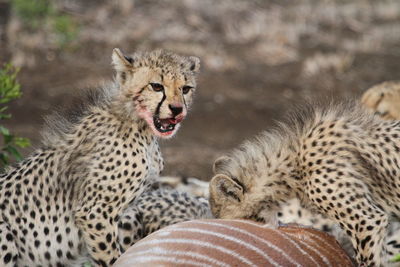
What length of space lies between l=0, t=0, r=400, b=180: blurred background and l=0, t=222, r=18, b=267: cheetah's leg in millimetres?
4101

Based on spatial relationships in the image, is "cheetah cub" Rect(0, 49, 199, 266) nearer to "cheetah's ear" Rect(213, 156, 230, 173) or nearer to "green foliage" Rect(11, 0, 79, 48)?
"cheetah's ear" Rect(213, 156, 230, 173)

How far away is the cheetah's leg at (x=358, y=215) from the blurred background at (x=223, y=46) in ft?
13.5

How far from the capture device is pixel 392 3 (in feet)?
39.7

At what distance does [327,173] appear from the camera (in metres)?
4.36

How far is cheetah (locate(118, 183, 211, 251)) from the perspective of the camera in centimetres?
459

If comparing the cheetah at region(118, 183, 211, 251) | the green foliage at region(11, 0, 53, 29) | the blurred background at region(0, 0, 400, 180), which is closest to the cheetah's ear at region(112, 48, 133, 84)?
the cheetah at region(118, 183, 211, 251)

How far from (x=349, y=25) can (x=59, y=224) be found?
7884 millimetres

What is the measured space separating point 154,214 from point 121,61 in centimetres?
81

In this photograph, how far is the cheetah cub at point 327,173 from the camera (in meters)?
4.26

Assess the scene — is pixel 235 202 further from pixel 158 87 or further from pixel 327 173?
pixel 158 87

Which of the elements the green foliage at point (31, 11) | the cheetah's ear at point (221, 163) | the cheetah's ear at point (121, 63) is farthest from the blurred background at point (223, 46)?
the cheetah's ear at point (121, 63)

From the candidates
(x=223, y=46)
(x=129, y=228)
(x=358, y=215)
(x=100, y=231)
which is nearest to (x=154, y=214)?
(x=129, y=228)

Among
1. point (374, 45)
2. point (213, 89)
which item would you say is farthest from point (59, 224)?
point (374, 45)

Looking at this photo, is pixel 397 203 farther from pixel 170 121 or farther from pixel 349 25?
pixel 349 25
